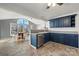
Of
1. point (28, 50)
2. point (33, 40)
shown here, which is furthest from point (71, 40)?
point (28, 50)

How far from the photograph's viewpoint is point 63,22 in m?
2.24

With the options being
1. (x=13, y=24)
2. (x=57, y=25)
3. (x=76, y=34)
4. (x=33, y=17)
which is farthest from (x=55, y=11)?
(x=13, y=24)

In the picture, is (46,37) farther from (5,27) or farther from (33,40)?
(5,27)

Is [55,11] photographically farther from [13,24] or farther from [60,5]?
[13,24]

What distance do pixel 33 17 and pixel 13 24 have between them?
1.41 feet

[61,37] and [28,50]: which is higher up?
[61,37]

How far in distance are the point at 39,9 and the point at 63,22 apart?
0.55 metres

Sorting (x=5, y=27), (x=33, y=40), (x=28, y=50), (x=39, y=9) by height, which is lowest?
(x=28, y=50)

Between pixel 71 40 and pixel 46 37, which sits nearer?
pixel 71 40

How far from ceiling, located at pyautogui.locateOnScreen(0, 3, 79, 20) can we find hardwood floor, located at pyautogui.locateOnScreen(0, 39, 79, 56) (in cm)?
62

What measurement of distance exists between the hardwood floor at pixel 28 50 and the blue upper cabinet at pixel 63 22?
414 millimetres

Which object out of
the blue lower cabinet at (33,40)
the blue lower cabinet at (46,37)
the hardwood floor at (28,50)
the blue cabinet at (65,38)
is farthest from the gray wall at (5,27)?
the blue cabinet at (65,38)

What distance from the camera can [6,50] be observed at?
217 centimetres

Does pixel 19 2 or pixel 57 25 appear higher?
pixel 19 2
